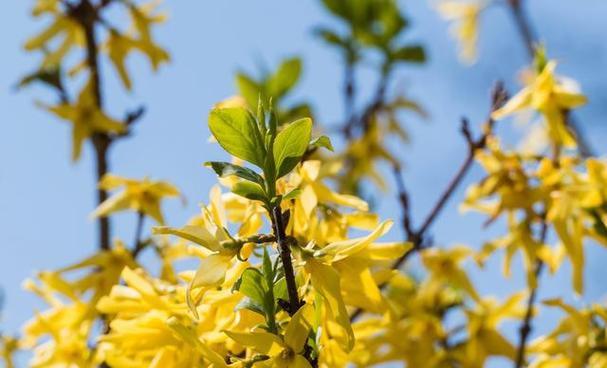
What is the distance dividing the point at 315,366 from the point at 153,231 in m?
0.27

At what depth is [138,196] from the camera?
2084mm

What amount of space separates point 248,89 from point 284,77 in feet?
0.75

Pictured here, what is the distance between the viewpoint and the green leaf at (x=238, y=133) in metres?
1.09

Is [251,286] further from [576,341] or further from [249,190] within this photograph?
[576,341]

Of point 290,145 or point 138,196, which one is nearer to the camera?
point 290,145

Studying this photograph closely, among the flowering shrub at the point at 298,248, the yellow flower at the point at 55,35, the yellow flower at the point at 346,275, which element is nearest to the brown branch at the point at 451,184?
the flowering shrub at the point at 298,248

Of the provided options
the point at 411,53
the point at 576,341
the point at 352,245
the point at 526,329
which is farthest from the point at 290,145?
the point at 411,53

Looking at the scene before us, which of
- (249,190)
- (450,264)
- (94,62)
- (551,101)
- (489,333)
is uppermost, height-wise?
(94,62)

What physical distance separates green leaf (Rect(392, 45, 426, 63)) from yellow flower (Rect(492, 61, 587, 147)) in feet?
5.18

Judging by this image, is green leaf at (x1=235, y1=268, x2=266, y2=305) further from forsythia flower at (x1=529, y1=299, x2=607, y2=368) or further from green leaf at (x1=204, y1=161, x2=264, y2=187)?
forsythia flower at (x1=529, y1=299, x2=607, y2=368)

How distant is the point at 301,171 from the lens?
150 cm

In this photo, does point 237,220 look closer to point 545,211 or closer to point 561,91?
point 545,211

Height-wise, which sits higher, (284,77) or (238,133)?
(238,133)

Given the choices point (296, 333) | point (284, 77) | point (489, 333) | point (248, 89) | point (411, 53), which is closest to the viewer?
point (296, 333)
